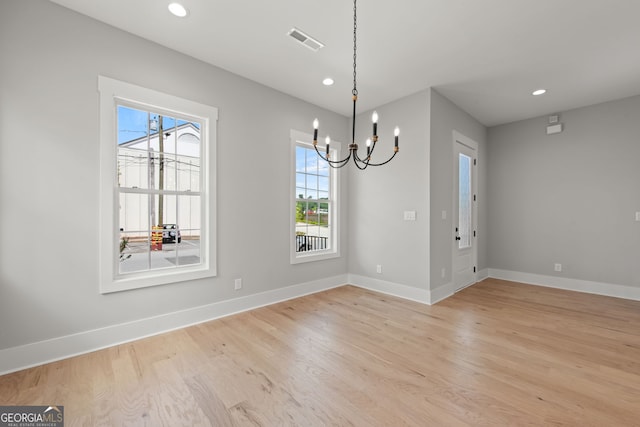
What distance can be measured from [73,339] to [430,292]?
3.83 m

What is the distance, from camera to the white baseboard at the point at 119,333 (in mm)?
2035

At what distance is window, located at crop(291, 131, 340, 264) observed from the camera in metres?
3.91

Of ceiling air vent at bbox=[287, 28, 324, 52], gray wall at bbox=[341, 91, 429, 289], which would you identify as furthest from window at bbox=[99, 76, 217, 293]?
gray wall at bbox=[341, 91, 429, 289]

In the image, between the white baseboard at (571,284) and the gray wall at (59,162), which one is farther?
the white baseboard at (571,284)

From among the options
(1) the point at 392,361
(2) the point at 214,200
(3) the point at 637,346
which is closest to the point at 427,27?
(2) the point at 214,200

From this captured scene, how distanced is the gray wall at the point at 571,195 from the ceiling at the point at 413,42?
2.00 ft

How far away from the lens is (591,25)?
236 cm

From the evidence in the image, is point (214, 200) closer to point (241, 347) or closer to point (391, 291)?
point (241, 347)

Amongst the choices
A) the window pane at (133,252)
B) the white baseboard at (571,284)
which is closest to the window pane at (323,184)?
the window pane at (133,252)

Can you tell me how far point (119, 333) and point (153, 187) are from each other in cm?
143

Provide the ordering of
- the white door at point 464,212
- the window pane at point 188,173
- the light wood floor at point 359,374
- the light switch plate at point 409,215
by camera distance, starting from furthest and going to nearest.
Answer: the white door at point 464,212, the light switch plate at point 409,215, the window pane at point 188,173, the light wood floor at point 359,374

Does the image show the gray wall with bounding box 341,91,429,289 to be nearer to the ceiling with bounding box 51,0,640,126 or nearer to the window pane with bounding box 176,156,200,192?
the ceiling with bounding box 51,0,640,126

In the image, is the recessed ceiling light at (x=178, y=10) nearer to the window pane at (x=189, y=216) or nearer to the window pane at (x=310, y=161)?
the window pane at (x=189, y=216)

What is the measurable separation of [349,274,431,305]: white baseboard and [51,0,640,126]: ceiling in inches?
110
